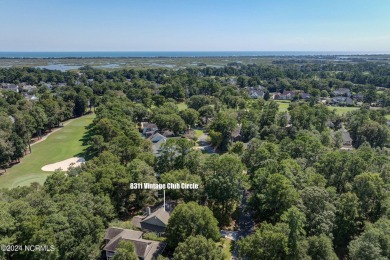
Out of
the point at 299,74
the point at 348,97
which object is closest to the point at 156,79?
the point at 299,74

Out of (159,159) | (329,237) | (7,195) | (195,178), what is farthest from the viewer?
(159,159)

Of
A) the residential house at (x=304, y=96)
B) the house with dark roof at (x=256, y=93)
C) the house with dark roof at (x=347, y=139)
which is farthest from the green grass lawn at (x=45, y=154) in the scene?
the residential house at (x=304, y=96)

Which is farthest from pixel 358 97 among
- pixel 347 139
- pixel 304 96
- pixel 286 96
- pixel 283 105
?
pixel 347 139

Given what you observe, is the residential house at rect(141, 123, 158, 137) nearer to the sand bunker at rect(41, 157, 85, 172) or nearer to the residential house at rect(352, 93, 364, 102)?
the sand bunker at rect(41, 157, 85, 172)

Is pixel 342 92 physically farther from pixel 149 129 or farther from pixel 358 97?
pixel 149 129

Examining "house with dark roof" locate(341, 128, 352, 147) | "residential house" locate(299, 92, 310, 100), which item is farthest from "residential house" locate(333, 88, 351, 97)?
"house with dark roof" locate(341, 128, 352, 147)

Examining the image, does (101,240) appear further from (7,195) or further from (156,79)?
(156,79)
